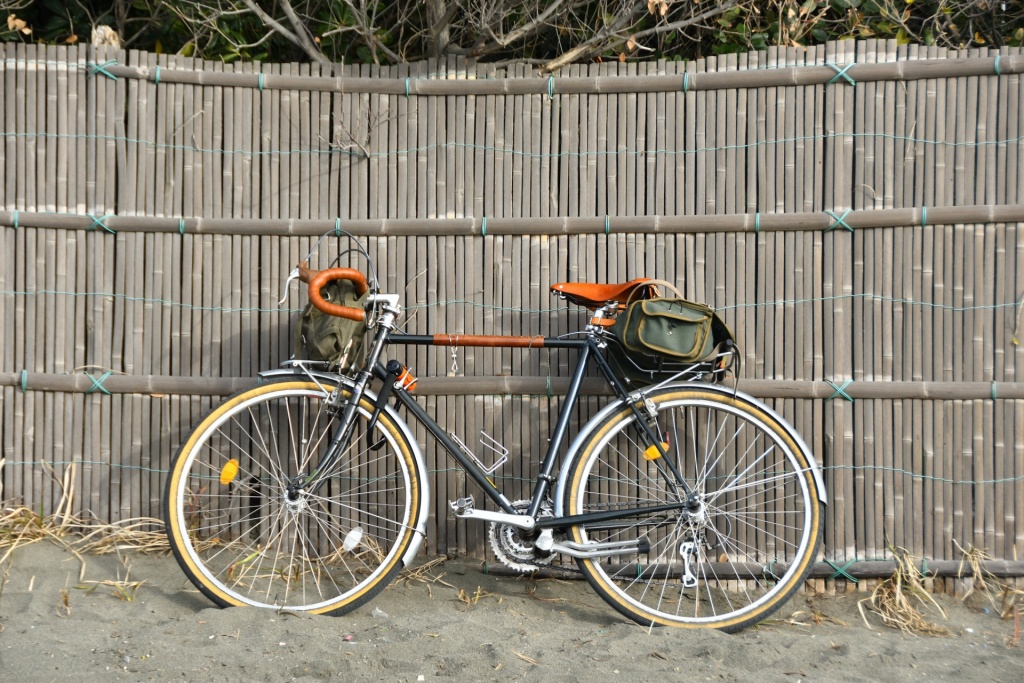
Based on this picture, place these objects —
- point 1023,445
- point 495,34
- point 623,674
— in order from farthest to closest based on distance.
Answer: point 495,34
point 1023,445
point 623,674

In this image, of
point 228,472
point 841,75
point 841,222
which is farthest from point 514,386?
point 841,75

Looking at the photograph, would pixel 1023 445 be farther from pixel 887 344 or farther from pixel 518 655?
pixel 518 655

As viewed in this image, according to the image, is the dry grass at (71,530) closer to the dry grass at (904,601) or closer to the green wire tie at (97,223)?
the green wire tie at (97,223)

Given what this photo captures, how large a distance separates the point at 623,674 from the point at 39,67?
11.6 ft

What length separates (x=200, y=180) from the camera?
3969 mm

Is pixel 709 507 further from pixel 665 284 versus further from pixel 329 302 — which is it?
pixel 329 302

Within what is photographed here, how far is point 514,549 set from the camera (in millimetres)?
3498

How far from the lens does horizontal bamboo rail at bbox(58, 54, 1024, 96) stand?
12.4 ft

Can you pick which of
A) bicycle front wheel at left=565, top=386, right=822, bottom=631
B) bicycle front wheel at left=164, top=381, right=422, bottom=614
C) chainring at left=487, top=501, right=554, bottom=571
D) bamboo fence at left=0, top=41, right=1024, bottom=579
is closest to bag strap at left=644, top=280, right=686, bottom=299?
bamboo fence at left=0, top=41, right=1024, bottom=579

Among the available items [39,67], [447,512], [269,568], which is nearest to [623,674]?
[447,512]

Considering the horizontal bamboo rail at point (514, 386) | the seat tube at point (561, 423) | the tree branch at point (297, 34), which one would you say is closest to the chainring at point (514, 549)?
A: the seat tube at point (561, 423)

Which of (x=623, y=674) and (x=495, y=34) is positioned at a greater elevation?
(x=495, y=34)

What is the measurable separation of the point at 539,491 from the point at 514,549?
248 mm

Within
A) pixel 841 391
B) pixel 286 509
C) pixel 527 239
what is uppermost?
pixel 527 239
